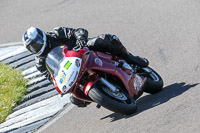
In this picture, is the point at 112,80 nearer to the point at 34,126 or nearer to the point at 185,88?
the point at 185,88

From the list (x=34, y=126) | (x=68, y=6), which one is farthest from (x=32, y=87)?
(x=68, y=6)

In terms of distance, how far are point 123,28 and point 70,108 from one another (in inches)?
136

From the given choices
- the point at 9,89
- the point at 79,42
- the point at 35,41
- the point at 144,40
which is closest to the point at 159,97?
the point at 79,42

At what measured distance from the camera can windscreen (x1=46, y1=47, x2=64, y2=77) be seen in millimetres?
6059

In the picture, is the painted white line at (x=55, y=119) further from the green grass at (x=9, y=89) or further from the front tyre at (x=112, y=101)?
the front tyre at (x=112, y=101)

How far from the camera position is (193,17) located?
32.0ft

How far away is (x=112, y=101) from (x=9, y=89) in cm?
408

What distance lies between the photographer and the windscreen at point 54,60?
606cm

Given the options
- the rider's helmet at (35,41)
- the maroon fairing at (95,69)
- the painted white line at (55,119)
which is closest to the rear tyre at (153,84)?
the maroon fairing at (95,69)

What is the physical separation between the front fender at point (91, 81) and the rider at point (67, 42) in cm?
59

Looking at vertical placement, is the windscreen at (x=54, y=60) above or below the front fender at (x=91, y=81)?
above

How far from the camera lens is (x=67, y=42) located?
7223 mm

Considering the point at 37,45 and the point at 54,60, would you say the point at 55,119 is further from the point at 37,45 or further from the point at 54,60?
the point at 54,60

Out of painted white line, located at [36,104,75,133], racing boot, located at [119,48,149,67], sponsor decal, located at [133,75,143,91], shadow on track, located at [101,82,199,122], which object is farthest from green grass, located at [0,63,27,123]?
sponsor decal, located at [133,75,143,91]
